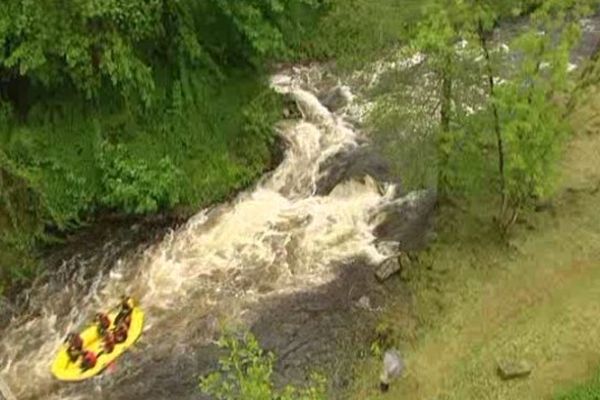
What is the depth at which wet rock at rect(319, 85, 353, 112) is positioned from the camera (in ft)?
74.4

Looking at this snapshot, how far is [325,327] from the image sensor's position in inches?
647

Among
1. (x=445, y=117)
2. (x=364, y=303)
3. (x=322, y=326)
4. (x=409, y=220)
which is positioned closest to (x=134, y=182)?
(x=322, y=326)

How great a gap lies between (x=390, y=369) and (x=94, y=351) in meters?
6.01

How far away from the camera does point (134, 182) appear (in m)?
19.2

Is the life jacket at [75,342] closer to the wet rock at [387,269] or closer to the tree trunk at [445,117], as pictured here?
the wet rock at [387,269]

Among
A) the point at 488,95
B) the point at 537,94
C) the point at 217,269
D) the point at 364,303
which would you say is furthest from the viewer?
the point at 217,269

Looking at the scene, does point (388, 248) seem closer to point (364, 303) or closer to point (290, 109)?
point (364, 303)

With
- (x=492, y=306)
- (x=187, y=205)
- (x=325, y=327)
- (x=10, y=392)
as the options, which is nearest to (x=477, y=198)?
(x=492, y=306)

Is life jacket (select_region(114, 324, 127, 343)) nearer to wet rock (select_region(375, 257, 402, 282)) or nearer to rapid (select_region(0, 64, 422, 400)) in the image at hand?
rapid (select_region(0, 64, 422, 400))

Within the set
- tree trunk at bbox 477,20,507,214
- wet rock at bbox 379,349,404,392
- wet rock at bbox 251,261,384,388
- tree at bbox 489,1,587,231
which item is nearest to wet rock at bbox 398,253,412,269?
wet rock at bbox 251,261,384,388

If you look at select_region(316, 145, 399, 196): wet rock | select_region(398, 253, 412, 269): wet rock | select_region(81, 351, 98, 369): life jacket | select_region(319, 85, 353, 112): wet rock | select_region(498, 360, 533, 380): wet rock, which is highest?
select_region(319, 85, 353, 112): wet rock

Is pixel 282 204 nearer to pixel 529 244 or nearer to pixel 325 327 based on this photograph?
pixel 325 327

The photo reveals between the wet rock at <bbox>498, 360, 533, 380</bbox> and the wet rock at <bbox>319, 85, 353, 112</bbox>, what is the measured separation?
401 inches

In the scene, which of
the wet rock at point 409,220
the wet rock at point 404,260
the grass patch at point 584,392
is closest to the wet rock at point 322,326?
the wet rock at point 404,260
